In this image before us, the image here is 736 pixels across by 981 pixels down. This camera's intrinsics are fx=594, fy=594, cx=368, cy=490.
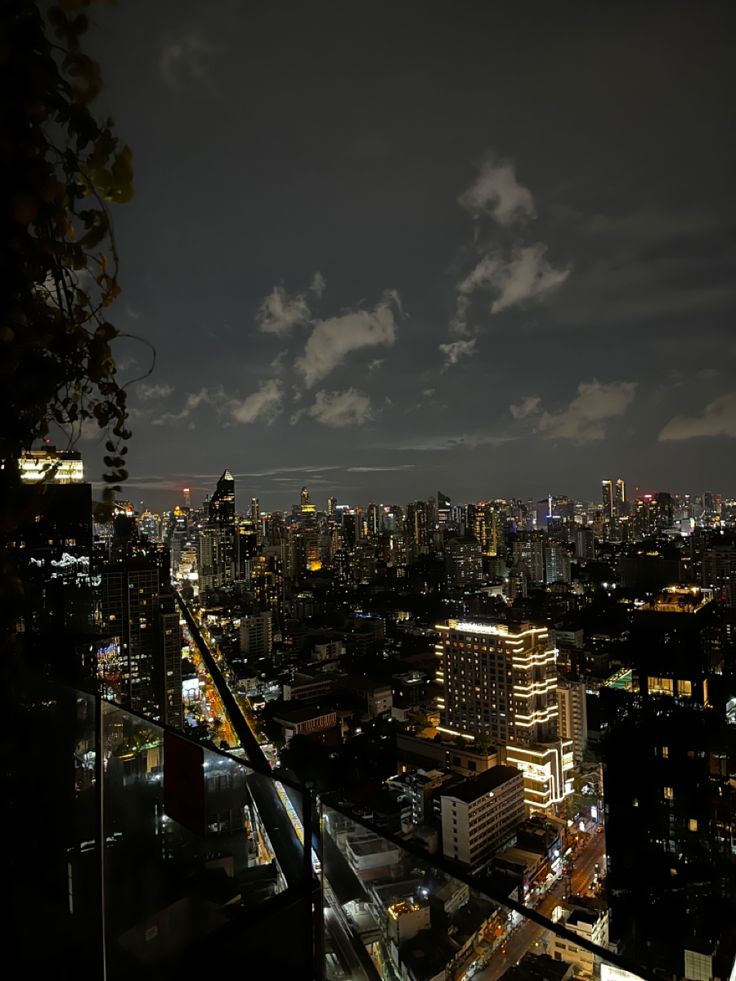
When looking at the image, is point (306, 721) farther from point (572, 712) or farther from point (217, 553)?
point (217, 553)

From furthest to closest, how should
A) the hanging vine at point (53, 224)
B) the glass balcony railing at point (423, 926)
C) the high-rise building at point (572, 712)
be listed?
the high-rise building at point (572, 712) → the glass balcony railing at point (423, 926) → the hanging vine at point (53, 224)

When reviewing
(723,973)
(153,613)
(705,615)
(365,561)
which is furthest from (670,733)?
(365,561)

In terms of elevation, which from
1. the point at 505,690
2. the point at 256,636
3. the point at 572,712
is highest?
the point at 505,690

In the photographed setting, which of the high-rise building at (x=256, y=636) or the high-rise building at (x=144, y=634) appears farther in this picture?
the high-rise building at (x=256, y=636)

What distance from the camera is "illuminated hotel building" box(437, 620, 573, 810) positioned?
11.7 m

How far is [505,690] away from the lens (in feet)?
41.0

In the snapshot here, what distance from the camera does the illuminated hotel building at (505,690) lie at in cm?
1171

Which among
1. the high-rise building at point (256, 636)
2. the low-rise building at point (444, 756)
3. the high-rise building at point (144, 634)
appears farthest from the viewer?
the high-rise building at point (256, 636)

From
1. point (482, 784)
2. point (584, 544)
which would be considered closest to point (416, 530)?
point (584, 544)

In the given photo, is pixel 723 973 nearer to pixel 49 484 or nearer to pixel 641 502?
pixel 49 484

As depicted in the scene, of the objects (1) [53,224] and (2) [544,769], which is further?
(2) [544,769]

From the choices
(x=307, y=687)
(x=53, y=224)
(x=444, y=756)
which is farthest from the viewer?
(x=307, y=687)

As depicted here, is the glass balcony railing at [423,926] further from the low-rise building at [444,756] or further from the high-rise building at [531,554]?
the high-rise building at [531,554]

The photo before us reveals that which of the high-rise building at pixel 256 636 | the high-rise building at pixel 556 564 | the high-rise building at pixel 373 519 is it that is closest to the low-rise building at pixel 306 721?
Answer: the high-rise building at pixel 256 636
